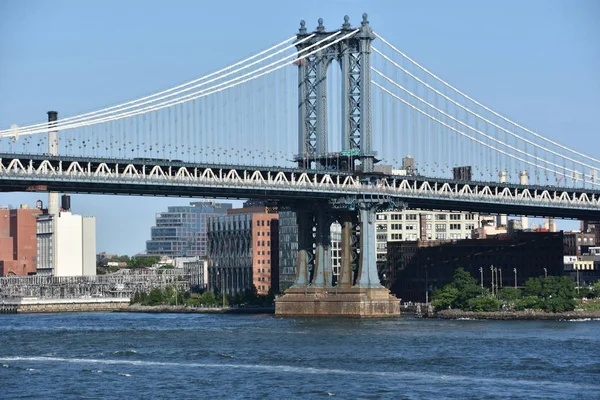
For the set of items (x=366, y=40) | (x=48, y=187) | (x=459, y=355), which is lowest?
(x=459, y=355)

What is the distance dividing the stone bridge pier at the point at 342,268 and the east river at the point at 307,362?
1630cm

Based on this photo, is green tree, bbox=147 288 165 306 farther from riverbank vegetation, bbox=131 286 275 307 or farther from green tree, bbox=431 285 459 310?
green tree, bbox=431 285 459 310

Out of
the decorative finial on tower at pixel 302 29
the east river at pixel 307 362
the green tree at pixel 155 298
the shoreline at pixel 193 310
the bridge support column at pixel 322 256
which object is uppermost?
the decorative finial on tower at pixel 302 29

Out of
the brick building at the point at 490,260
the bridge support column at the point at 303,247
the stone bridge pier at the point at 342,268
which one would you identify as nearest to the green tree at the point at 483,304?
the stone bridge pier at the point at 342,268

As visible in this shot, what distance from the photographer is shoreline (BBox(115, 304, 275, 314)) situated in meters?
156

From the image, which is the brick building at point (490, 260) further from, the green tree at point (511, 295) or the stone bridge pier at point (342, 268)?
the stone bridge pier at point (342, 268)

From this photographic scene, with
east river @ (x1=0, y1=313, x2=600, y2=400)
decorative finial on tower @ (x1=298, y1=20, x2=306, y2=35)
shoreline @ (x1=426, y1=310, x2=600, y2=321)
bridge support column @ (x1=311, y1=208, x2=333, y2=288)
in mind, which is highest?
decorative finial on tower @ (x1=298, y1=20, x2=306, y2=35)

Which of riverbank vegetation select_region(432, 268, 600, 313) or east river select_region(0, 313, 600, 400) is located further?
riverbank vegetation select_region(432, 268, 600, 313)

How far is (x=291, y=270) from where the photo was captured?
570 feet

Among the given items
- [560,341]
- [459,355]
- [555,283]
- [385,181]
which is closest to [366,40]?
[385,181]

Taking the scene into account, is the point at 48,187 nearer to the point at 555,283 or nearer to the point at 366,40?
the point at 366,40

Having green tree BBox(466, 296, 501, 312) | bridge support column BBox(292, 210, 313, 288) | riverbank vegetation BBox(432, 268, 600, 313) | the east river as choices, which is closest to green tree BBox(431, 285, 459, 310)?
riverbank vegetation BBox(432, 268, 600, 313)

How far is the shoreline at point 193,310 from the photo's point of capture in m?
156

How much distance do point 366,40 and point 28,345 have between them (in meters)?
47.1
